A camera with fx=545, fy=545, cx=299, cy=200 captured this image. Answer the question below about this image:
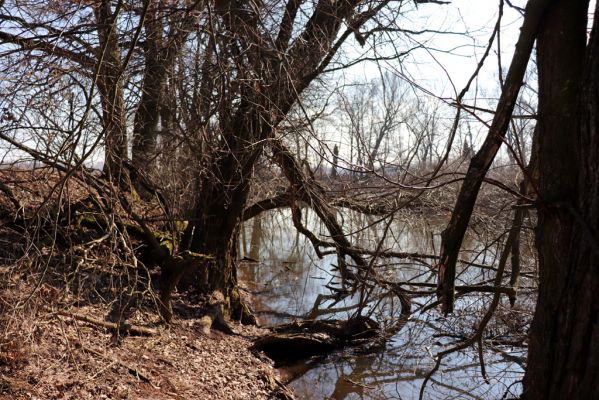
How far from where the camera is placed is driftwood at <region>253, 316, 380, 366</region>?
31.0 feet

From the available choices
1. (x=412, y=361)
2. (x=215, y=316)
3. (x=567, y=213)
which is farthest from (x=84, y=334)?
(x=412, y=361)

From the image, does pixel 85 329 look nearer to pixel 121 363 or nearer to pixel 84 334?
pixel 84 334

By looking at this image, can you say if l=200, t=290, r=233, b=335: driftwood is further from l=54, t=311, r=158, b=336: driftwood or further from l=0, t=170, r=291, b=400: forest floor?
l=54, t=311, r=158, b=336: driftwood

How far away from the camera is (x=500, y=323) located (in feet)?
27.1

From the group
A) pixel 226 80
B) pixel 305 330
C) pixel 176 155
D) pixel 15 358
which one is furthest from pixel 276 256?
pixel 15 358

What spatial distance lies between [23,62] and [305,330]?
276 inches

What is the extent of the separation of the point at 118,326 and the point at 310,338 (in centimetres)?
424

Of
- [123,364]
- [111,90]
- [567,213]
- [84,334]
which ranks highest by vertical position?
[111,90]

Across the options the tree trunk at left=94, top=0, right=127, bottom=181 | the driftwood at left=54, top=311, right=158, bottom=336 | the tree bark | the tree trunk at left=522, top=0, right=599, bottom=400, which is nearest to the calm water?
the driftwood at left=54, top=311, right=158, bottom=336

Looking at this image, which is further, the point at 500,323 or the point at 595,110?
the point at 500,323

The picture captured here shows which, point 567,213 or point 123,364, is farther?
point 123,364

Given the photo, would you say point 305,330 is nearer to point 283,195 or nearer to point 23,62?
point 283,195

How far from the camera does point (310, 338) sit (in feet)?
32.3

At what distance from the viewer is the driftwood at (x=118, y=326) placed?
6.58m
